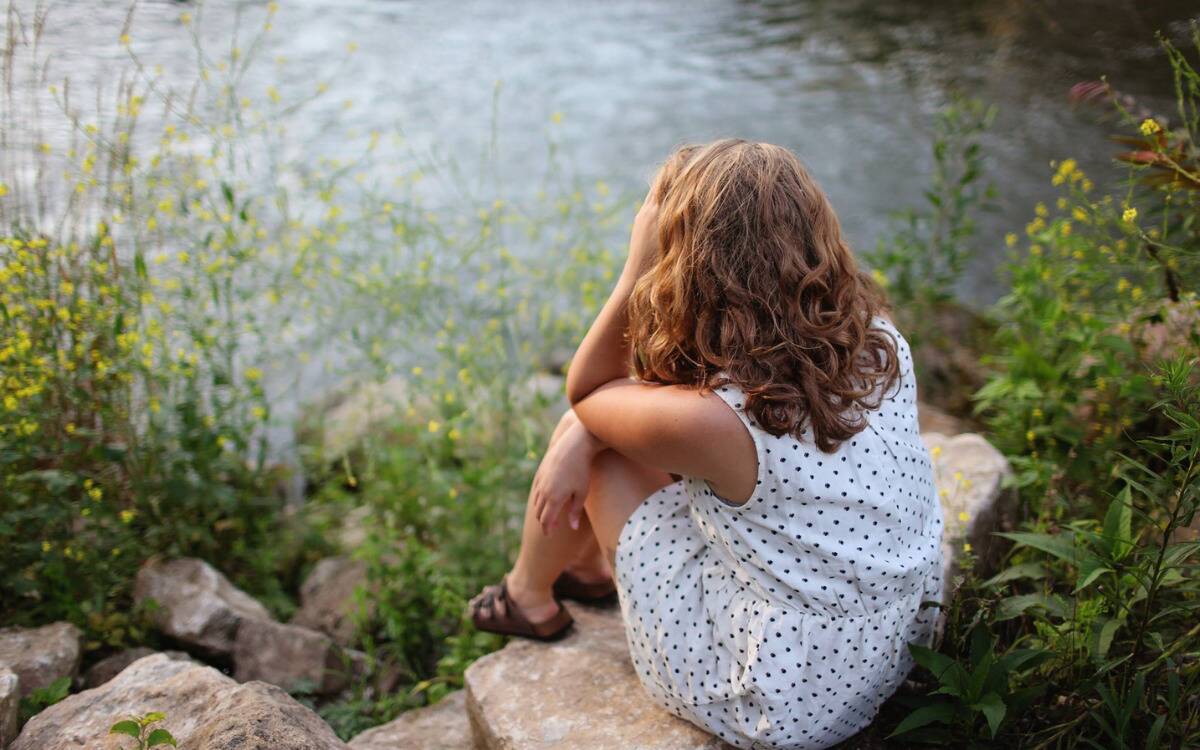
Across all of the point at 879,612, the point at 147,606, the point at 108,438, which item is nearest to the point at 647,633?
the point at 879,612

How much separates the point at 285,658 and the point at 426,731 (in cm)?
49

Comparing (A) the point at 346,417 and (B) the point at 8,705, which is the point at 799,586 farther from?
(A) the point at 346,417

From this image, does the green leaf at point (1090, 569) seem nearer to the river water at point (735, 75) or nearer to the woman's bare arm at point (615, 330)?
the woman's bare arm at point (615, 330)

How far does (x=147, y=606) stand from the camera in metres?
2.40

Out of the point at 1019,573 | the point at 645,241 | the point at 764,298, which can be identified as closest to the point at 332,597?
the point at 645,241

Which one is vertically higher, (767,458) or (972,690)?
(767,458)

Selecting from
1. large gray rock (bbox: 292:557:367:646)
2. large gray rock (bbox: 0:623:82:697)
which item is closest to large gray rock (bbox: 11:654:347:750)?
large gray rock (bbox: 0:623:82:697)

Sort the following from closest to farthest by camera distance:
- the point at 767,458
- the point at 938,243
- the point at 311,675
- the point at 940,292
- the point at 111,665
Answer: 1. the point at 767,458
2. the point at 111,665
3. the point at 311,675
4. the point at 938,243
5. the point at 940,292

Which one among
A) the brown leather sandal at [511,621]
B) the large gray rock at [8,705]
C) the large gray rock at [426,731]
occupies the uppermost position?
the brown leather sandal at [511,621]

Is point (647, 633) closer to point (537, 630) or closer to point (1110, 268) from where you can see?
point (537, 630)

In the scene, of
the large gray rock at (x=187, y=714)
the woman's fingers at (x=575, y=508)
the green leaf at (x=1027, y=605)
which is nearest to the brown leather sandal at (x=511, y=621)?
the woman's fingers at (x=575, y=508)

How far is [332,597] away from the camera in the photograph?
281cm

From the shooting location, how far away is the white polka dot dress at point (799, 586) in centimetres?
169

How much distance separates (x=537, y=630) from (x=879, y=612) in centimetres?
77
